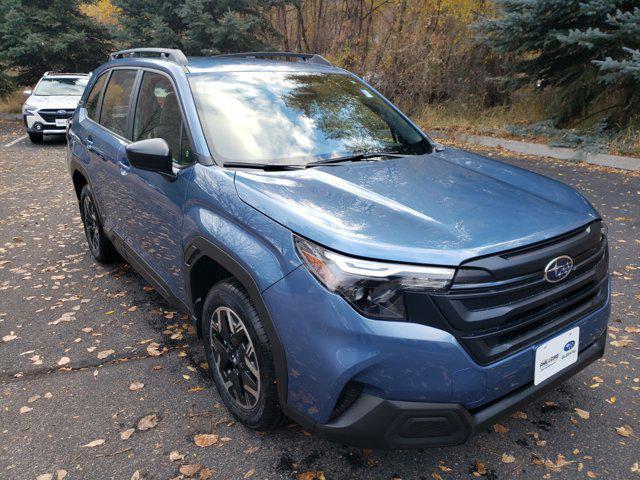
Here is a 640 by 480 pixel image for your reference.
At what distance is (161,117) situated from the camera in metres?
3.17

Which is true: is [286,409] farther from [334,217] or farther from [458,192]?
[458,192]

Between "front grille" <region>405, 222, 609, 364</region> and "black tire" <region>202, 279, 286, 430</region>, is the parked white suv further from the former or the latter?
"front grille" <region>405, 222, 609, 364</region>

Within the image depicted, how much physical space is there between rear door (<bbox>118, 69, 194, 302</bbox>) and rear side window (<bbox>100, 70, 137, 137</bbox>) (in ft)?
0.76

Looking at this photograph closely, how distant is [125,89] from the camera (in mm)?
3818

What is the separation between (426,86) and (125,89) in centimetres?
1277

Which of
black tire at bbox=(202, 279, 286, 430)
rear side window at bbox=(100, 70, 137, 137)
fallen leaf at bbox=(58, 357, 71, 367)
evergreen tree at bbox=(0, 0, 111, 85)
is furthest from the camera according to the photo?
evergreen tree at bbox=(0, 0, 111, 85)

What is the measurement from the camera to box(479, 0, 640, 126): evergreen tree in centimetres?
855

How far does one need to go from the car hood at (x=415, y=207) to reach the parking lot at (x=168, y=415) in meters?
1.10

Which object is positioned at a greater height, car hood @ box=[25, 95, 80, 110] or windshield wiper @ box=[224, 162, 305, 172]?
A: windshield wiper @ box=[224, 162, 305, 172]

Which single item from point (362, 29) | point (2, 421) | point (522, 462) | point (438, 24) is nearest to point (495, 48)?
point (438, 24)

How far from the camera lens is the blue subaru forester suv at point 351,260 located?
72.1 inches

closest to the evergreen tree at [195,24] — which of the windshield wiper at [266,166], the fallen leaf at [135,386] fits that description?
the windshield wiper at [266,166]

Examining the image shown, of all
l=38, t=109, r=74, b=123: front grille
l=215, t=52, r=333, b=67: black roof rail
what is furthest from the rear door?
l=38, t=109, r=74, b=123: front grille

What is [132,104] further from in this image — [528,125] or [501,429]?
[528,125]
